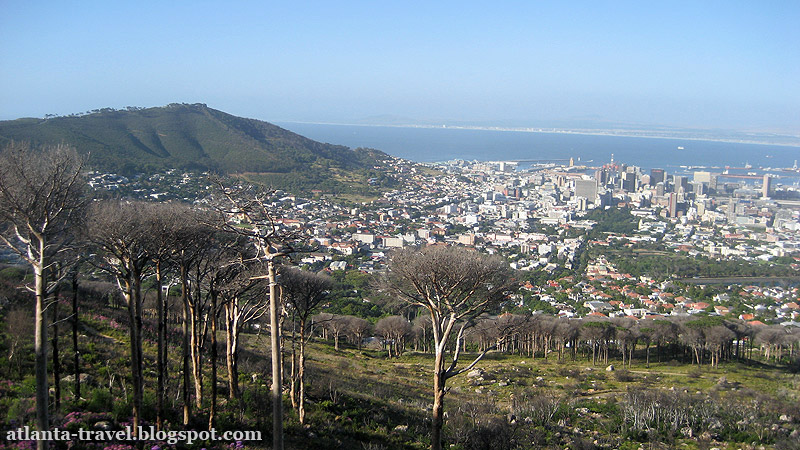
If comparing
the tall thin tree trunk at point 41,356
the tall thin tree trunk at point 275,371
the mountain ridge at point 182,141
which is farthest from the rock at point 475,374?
the mountain ridge at point 182,141

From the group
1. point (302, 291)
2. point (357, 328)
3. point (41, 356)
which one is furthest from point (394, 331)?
point (41, 356)

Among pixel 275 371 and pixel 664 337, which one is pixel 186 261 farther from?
pixel 664 337

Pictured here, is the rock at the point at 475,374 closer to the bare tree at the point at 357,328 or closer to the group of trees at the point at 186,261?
the bare tree at the point at 357,328

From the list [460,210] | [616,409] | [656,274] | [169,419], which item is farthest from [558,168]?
[169,419]

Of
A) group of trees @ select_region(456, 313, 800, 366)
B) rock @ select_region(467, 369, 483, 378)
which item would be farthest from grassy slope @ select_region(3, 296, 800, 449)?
group of trees @ select_region(456, 313, 800, 366)

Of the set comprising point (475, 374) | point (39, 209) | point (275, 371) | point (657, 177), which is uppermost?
point (39, 209)

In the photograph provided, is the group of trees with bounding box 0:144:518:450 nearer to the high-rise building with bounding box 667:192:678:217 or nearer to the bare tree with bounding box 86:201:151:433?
the bare tree with bounding box 86:201:151:433

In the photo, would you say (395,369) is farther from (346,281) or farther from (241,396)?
(346,281)
